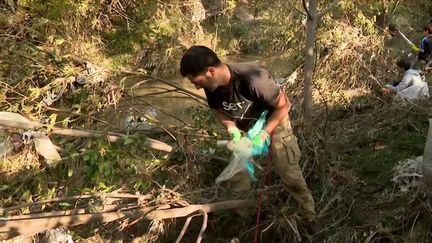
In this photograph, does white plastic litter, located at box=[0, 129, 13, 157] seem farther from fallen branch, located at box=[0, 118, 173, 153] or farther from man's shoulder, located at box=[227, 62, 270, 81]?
man's shoulder, located at box=[227, 62, 270, 81]

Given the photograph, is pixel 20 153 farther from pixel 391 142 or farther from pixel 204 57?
pixel 391 142

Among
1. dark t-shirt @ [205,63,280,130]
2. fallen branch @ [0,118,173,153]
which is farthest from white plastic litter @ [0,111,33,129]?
dark t-shirt @ [205,63,280,130]

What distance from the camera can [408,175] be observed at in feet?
10.1

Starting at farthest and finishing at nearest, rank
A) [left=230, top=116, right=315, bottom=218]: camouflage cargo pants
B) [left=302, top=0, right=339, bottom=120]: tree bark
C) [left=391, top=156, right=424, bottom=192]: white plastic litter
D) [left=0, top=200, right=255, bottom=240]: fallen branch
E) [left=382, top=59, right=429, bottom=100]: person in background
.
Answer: [left=382, top=59, right=429, bottom=100]: person in background < [left=302, top=0, right=339, bottom=120]: tree bark < [left=391, top=156, right=424, bottom=192]: white plastic litter < [left=230, top=116, right=315, bottom=218]: camouflage cargo pants < [left=0, top=200, right=255, bottom=240]: fallen branch

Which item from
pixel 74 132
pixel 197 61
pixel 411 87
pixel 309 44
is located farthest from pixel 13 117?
pixel 411 87

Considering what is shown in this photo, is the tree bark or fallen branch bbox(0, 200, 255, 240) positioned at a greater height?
the tree bark

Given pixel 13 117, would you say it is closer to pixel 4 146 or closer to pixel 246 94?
pixel 4 146

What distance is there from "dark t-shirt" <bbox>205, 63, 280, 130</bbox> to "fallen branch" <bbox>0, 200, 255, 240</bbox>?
0.60 m

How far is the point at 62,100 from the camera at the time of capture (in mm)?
3656

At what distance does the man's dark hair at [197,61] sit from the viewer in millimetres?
2404

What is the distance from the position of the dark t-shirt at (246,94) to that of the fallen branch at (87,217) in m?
0.60

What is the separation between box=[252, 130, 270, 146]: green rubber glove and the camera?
2590 millimetres

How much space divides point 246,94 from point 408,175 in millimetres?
1258

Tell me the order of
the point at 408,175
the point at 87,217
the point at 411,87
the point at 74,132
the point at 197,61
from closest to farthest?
the point at 197,61, the point at 87,217, the point at 408,175, the point at 74,132, the point at 411,87
